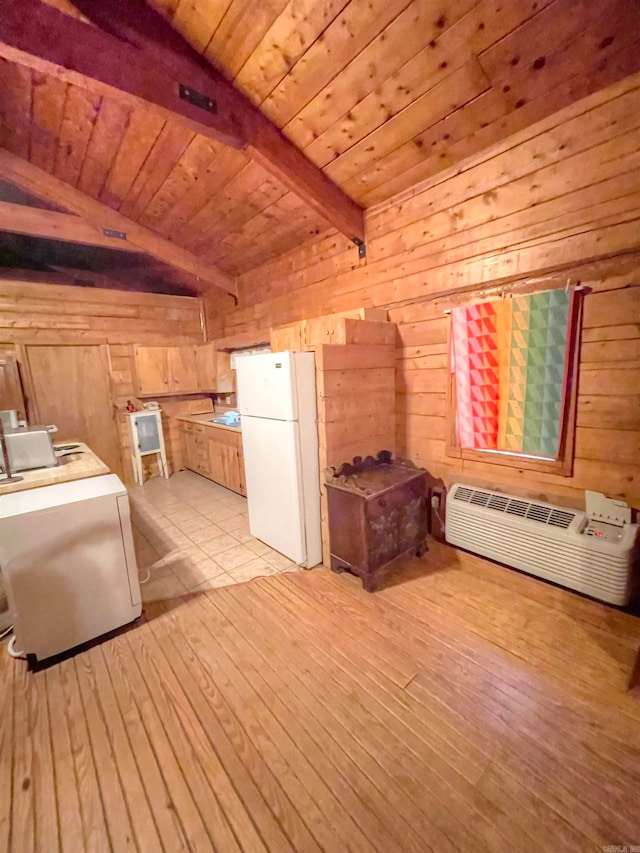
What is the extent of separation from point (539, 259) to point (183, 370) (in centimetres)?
442

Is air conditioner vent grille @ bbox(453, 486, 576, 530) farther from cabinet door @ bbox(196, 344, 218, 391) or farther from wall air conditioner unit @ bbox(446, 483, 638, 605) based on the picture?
cabinet door @ bbox(196, 344, 218, 391)

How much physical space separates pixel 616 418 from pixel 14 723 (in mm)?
3256

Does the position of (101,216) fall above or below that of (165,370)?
above

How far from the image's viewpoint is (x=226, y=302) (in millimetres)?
4801

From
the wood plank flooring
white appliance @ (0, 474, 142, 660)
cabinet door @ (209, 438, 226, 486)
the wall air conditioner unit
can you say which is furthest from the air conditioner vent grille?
cabinet door @ (209, 438, 226, 486)

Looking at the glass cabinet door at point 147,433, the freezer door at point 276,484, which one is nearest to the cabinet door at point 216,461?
the glass cabinet door at point 147,433

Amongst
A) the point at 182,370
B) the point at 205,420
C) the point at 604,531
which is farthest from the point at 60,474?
the point at 604,531

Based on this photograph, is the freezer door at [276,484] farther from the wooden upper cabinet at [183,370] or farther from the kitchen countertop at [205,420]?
the wooden upper cabinet at [183,370]

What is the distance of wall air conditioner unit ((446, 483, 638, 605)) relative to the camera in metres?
1.83

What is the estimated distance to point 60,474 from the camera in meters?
2.10

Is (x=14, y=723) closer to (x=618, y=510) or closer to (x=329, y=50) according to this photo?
(x=618, y=510)

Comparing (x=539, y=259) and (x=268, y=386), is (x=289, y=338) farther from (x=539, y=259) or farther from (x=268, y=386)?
(x=539, y=259)

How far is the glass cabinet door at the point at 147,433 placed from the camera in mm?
4578

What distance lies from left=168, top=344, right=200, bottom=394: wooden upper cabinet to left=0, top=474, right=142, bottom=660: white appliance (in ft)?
10.2
